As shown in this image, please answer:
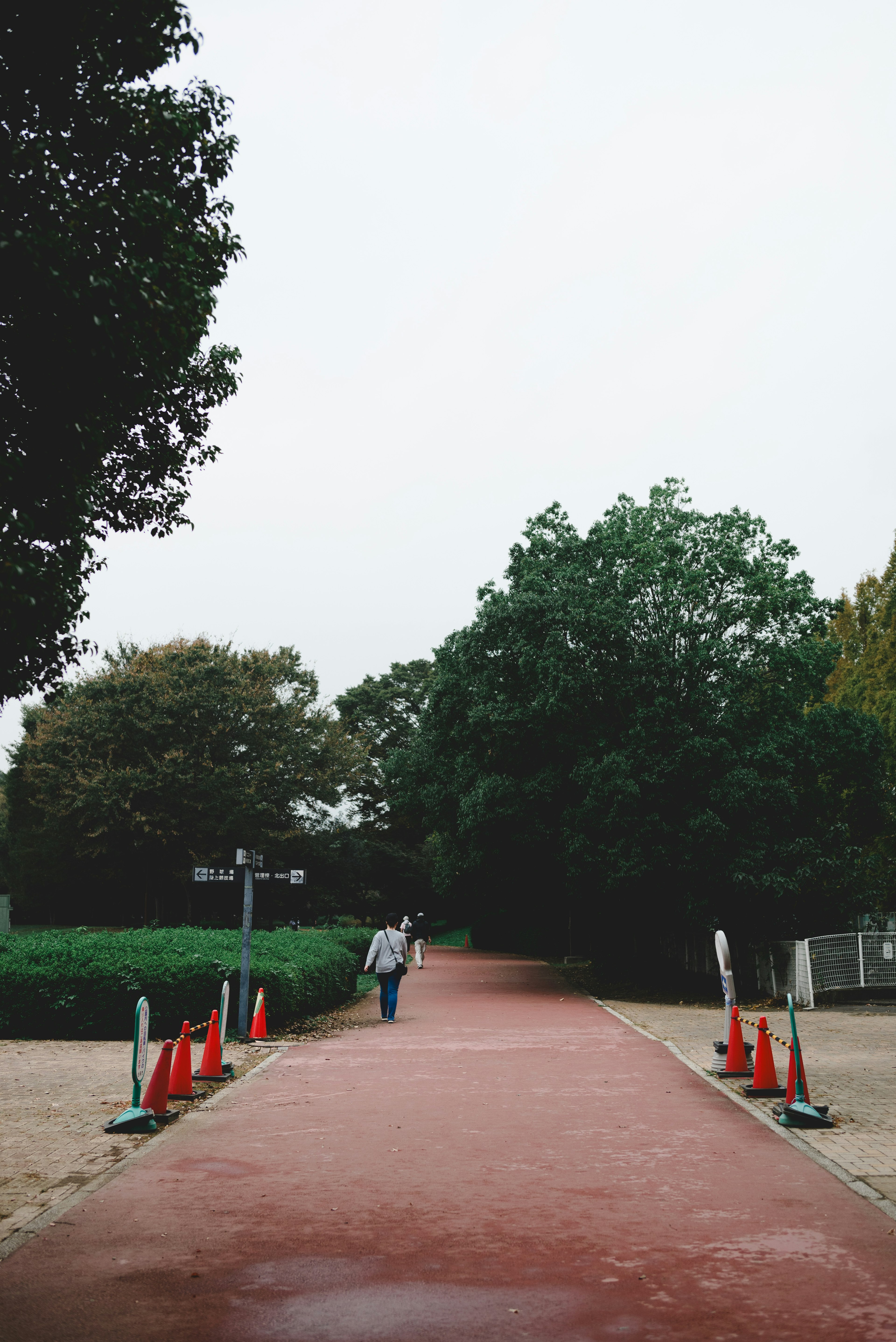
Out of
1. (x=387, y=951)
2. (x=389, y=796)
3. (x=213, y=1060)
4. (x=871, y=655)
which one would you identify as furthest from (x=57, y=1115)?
(x=389, y=796)

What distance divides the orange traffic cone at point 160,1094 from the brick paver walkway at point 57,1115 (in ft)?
1.32

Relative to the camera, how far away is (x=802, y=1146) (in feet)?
26.0

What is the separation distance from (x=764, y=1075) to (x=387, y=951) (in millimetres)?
7812

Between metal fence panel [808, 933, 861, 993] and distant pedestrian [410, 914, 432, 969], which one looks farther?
distant pedestrian [410, 914, 432, 969]

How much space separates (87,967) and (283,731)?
30.7 meters

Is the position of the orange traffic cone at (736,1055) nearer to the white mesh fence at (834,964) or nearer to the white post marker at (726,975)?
the white post marker at (726,975)

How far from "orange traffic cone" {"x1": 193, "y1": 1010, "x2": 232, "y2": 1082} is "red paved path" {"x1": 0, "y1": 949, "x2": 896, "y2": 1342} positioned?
2.86ft

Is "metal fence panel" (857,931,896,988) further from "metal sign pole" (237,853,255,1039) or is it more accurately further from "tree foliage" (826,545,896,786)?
"metal sign pole" (237,853,255,1039)

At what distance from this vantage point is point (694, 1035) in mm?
15336

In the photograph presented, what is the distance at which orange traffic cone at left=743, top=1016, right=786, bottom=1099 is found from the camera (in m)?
9.94

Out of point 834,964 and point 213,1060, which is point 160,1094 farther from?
point 834,964

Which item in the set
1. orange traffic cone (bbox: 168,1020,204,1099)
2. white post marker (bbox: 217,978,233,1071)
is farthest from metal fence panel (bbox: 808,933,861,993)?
orange traffic cone (bbox: 168,1020,204,1099)

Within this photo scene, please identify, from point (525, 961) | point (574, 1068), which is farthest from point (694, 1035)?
point (525, 961)

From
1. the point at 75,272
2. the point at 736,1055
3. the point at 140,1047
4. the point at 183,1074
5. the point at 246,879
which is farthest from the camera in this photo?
the point at 246,879
